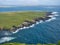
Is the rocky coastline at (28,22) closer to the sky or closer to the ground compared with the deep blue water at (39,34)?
closer to the sky

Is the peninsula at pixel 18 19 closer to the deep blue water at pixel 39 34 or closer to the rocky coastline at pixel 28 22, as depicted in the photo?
the rocky coastline at pixel 28 22

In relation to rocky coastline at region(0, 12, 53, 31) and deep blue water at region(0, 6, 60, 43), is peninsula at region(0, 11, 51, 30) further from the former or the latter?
deep blue water at region(0, 6, 60, 43)

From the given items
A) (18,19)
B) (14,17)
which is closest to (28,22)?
(18,19)

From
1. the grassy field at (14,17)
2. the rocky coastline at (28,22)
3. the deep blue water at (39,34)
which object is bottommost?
the deep blue water at (39,34)

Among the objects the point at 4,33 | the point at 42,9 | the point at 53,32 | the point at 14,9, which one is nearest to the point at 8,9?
the point at 14,9

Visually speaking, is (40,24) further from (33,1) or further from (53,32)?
(33,1)

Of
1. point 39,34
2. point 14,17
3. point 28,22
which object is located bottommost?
point 39,34

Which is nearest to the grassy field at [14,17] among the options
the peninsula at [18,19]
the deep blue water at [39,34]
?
the peninsula at [18,19]

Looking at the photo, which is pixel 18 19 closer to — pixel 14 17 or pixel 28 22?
pixel 14 17
